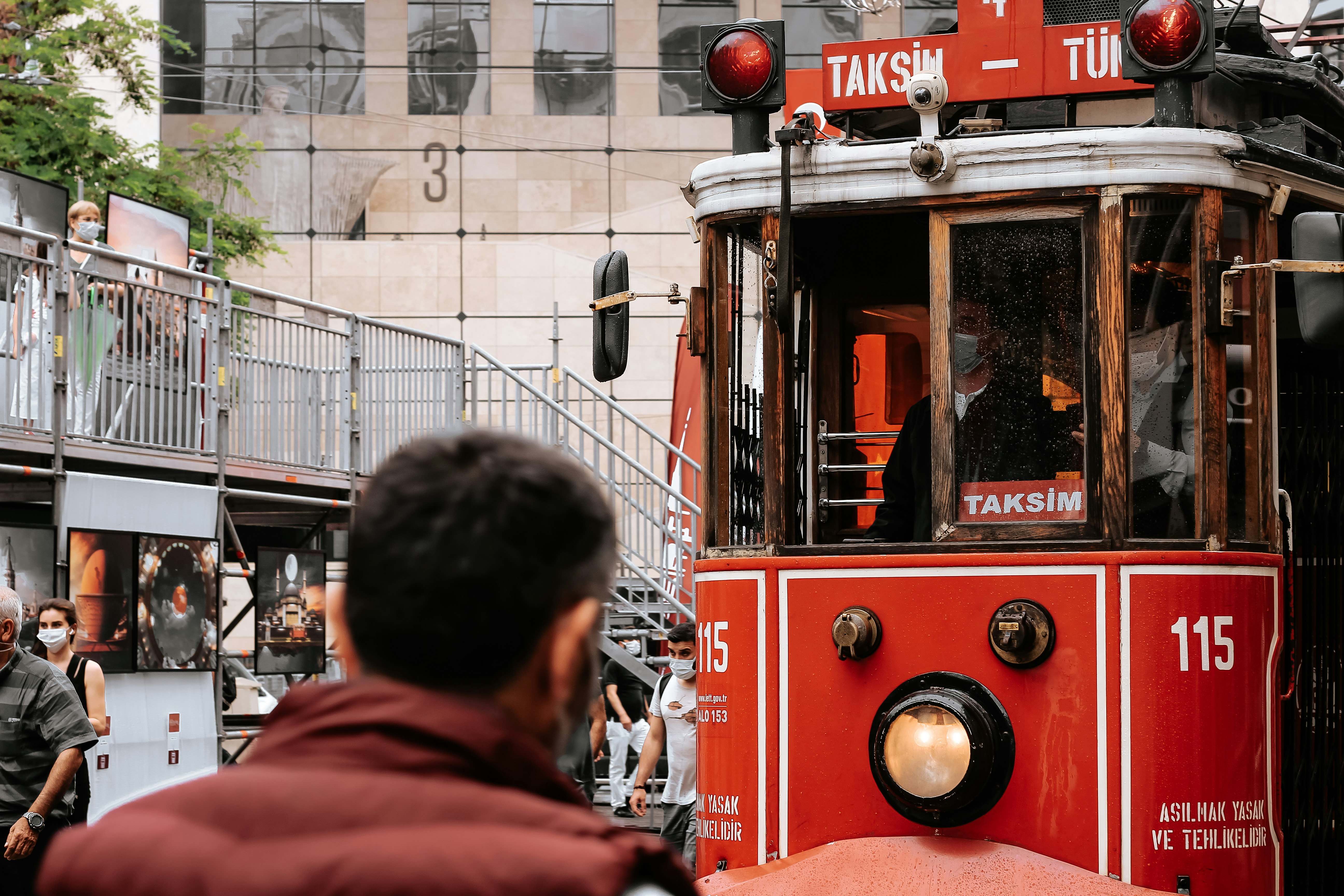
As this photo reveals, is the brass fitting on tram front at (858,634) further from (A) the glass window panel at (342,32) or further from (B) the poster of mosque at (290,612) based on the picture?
(A) the glass window panel at (342,32)

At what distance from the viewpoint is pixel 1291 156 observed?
17.0 feet

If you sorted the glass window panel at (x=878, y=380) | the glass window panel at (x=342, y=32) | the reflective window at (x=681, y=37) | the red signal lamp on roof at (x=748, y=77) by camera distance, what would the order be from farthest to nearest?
1. the reflective window at (x=681, y=37)
2. the glass window panel at (x=342, y=32)
3. the glass window panel at (x=878, y=380)
4. the red signal lamp on roof at (x=748, y=77)

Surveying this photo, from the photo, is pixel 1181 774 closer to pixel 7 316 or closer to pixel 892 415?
pixel 892 415

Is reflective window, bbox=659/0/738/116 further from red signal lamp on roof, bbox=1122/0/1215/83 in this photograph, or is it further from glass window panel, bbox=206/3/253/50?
red signal lamp on roof, bbox=1122/0/1215/83

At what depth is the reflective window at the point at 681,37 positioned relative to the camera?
90.2 feet

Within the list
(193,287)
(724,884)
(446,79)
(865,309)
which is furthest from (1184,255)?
(446,79)

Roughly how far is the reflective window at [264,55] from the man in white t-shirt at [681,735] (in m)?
19.7

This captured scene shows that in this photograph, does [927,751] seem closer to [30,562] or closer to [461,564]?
[461,564]

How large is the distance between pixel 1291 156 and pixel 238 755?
9352 mm

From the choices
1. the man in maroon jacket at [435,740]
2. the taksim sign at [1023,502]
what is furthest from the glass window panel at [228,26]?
the man in maroon jacket at [435,740]

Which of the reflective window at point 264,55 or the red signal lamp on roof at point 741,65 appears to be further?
the reflective window at point 264,55

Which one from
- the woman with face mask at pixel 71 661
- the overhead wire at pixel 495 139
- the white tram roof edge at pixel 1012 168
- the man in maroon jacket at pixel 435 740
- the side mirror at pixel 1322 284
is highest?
the overhead wire at pixel 495 139

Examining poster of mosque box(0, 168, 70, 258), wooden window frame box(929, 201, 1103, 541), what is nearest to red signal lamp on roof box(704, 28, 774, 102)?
wooden window frame box(929, 201, 1103, 541)

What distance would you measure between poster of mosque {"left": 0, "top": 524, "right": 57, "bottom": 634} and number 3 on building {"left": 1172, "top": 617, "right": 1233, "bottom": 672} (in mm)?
6285
